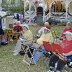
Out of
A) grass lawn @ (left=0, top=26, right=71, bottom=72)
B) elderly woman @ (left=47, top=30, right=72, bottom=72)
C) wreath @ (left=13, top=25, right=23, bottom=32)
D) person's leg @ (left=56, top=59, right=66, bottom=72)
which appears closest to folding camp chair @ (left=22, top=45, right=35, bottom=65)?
grass lawn @ (left=0, top=26, right=71, bottom=72)

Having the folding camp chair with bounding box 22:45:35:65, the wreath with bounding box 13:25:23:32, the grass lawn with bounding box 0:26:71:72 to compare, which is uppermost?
the wreath with bounding box 13:25:23:32

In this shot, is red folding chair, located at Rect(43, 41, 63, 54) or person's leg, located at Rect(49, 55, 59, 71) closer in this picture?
person's leg, located at Rect(49, 55, 59, 71)

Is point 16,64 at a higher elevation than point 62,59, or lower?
lower

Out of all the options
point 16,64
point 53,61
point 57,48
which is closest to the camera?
point 53,61

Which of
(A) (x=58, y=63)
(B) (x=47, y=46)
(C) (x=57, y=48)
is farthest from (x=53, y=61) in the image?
(B) (x=47, y=46)

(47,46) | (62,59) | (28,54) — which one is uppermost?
(47,46)

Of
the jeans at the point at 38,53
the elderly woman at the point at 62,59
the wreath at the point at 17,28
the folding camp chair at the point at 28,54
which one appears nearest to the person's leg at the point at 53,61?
the elderly woman at the point at 62,59

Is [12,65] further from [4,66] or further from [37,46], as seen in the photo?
[37,46]

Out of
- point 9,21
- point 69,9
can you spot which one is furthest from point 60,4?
point 9,21

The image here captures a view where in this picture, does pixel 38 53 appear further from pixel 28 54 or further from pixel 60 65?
pixel 60 65

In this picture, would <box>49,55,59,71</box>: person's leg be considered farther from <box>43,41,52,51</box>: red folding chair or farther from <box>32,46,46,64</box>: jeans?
<box>32,46,46,64</box>: jeans

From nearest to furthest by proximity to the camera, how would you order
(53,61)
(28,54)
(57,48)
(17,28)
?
(53,61), (57,48), (28,54), (17,28)

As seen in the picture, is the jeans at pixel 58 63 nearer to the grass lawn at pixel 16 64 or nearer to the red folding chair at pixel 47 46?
the red folding chair at pixel 47 46

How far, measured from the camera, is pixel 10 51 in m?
10.8
